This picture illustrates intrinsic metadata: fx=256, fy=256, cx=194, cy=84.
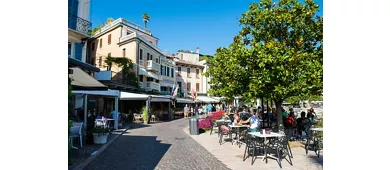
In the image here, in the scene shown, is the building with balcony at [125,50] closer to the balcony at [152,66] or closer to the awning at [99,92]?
the balcony at [152,66]

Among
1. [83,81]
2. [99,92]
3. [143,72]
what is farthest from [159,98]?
[83,81]

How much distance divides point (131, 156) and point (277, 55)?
5856mm

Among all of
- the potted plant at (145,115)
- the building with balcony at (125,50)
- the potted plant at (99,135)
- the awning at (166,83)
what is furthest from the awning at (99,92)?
the awning at (166,83)

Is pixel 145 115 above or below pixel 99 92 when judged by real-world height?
below

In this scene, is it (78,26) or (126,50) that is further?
A: (126,50)

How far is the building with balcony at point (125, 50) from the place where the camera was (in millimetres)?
28188

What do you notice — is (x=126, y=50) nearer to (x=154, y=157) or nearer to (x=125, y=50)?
(x=125, y=50)

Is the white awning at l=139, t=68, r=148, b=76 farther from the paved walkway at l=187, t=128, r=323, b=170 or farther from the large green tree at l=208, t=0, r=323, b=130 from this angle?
the paved walkway at l=187, t=128, r=323, b=170

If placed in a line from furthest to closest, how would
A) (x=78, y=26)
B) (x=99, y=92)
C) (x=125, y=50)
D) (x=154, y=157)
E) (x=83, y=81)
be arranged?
1. (x=125, y=50)
2. (x=78, y=26)
3. (x=99, y=92)
4. (x=83, y=81)
5. (x=154, y=157)

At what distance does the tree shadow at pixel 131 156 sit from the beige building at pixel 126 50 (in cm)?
1714

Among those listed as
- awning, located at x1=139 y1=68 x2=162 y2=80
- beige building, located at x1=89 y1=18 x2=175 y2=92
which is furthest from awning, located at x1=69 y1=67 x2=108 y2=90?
awning, located at x1=139 y1=68 x2=162 y2=80

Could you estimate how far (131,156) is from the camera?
27.3 ft
